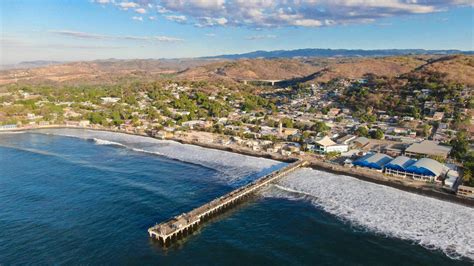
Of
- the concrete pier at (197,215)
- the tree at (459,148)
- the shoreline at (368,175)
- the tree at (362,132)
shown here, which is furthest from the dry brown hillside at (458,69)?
the concrete pier at (197,215)

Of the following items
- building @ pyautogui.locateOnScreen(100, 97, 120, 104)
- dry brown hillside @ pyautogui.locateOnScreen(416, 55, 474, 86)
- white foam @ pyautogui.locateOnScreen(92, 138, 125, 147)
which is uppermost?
dry brown hillside @ pyautogui.locateOnScreen(416, 55, 474, 86)

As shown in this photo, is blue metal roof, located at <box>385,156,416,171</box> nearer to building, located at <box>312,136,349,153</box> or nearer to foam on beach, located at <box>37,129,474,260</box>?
foam on beach, located at <box>37,129,474,260</box>

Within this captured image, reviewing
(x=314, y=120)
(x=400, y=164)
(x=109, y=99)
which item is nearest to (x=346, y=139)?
(x=400, y=164)

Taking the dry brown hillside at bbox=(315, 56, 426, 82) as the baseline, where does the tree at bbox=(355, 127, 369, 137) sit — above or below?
below

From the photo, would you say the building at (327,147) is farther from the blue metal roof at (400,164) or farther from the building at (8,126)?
the building at (8,126)

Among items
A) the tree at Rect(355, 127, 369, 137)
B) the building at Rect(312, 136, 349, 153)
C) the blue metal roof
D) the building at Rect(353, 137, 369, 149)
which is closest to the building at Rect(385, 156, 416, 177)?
the blue metal roof

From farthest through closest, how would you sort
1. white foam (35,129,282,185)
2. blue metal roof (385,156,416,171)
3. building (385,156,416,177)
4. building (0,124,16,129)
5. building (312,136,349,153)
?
building (0,124,16,129)
building (312,136,349,153)
white foam (35,129,282,185)
blue metal roof (385,156,416,171)
building (385,156,416,177)

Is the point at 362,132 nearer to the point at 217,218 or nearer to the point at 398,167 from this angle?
the point at 398,167
